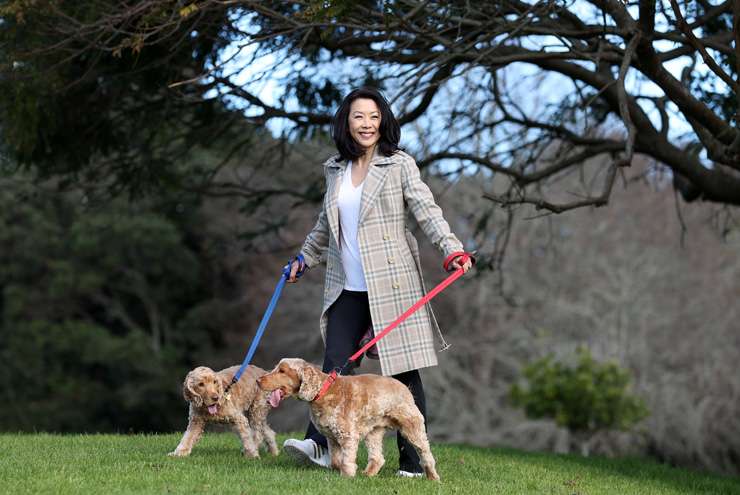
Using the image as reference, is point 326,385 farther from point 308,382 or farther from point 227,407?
point 227,407

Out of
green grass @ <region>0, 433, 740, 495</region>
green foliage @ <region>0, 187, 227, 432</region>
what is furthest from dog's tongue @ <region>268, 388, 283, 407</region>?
green foliage @ <region>0, 187, 227, 432</region>

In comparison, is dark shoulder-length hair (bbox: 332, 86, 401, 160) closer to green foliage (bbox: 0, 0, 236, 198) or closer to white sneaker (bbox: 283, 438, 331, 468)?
white sneaker (bbox: 283, 438, 331, 468)

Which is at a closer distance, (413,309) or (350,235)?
(413,309)

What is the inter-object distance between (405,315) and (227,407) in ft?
4.25

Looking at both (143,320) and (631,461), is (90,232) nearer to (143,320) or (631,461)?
(143,320)

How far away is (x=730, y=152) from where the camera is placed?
7547 mm

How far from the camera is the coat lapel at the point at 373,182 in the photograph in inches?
224

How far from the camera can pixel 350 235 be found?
5.79 metres

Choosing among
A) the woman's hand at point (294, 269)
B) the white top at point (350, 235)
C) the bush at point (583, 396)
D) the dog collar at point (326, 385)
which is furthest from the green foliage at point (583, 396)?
the dog collar at point (326, 385)

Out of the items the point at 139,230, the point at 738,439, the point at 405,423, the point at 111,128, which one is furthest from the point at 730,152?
the point at 139,230

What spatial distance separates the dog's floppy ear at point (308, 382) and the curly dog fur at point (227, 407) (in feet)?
2.77

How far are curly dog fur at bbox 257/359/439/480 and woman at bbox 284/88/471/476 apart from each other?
0.26m

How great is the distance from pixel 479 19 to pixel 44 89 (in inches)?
139

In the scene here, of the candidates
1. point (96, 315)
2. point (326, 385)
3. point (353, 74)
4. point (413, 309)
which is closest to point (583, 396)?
point (353, 74)
